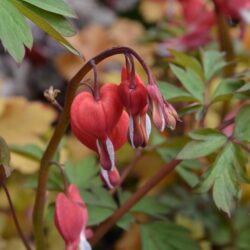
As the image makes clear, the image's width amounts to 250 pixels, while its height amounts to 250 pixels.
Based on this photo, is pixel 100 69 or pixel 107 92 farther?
pixel 100 69

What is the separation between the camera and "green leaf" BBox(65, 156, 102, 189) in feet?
5.04

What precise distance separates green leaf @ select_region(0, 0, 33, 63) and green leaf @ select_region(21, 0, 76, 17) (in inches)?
1.3

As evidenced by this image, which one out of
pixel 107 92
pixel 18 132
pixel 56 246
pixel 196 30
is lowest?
pixel 56 246

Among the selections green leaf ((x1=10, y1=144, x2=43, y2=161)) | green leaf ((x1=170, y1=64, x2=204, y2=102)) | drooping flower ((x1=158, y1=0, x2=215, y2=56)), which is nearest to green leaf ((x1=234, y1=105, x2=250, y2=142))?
green leaf ((x1=170, y1=64, x2=204, y2=102))

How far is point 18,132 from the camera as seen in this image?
6.57 feet

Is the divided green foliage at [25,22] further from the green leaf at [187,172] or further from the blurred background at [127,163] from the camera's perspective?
the green leaf at [187,172]

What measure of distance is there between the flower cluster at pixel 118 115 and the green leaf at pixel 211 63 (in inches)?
15.3

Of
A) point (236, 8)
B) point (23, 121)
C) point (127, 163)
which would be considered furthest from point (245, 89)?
point (23, 121)

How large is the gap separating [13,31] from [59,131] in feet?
0.66

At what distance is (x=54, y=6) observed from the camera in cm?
108

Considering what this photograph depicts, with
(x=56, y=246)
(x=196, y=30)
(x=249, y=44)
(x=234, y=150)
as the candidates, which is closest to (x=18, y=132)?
(x=56, y=246)

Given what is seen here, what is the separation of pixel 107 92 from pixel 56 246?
80cm

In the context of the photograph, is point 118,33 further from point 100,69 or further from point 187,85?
point 187,85

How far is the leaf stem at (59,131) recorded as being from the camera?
1.03 metres
